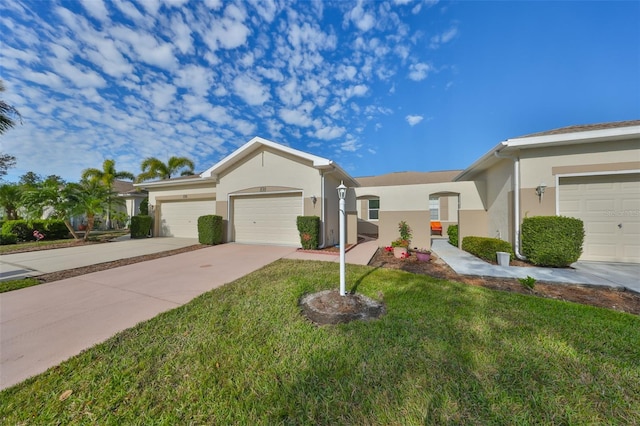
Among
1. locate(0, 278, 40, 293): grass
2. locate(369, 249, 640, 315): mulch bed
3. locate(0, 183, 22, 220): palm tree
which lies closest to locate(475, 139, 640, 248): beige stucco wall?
locate(369, 249, 640, 315): mulch bed

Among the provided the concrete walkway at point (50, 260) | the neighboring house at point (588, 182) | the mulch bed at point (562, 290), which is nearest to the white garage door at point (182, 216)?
the concrete walkway at point (50, 260)

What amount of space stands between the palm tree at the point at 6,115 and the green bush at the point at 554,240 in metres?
16.2

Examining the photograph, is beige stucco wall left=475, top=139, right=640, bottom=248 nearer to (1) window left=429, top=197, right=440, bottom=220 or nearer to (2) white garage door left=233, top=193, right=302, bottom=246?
(2) white garage door left=233, top=193, right=302, bottom=246

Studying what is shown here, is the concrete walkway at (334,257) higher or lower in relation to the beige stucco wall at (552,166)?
lower

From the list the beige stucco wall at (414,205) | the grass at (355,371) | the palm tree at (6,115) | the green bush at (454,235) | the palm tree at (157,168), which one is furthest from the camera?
the palm tree at (157,168)

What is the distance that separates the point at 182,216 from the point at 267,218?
20.5 feet

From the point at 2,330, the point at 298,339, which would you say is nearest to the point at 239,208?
the point at 2,330

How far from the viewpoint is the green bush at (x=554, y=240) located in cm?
587

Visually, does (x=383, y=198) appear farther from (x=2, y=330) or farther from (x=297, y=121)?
(x=2, y=330)

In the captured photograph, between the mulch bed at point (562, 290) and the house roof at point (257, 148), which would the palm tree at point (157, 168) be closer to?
the house roof at point (257, 148)

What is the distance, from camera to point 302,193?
948 cm

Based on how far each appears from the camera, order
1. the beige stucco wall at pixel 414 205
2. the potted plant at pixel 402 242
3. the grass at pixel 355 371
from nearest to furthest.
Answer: the grass at pixel 355 371
the potted plant at pixel 402 242
the beige stucco wall at pixel 414 205

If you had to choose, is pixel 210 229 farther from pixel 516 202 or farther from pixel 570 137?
pixel 570 137

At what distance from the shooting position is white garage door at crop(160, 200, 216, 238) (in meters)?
12.2
